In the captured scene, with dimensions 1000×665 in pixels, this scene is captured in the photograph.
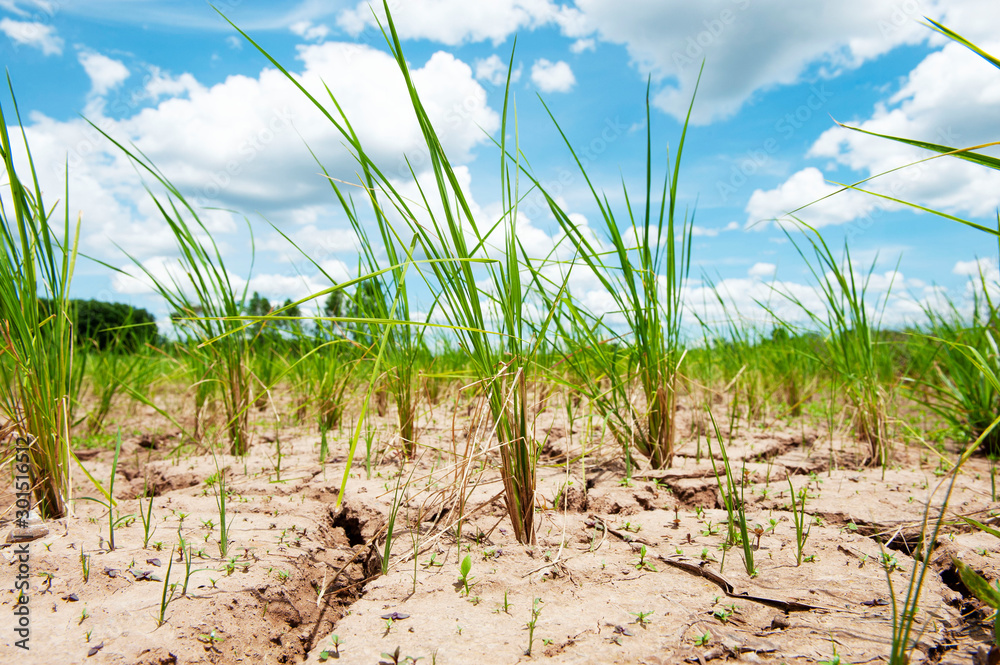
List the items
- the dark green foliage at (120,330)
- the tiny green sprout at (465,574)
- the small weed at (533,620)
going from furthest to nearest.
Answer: the dark green foliage at (120,330)
the tiny green sprout at (465,574)
the small weed at (533,620)

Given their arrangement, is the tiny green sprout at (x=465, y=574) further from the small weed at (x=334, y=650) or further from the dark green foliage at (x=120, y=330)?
the dark green foliage at (x=120, y=330)

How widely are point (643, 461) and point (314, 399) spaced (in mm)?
1809

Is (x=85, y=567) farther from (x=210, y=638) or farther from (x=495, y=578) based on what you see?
(x=495, y=578)

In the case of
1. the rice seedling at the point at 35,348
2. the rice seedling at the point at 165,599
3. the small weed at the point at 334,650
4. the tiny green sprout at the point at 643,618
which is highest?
the rice seedling at the point at 35,348

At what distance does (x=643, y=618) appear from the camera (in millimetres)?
1186

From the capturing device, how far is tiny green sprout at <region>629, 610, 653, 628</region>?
1.17 metres

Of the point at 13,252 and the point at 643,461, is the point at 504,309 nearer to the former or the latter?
the point at 643,461

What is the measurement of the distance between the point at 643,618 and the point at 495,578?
368mm

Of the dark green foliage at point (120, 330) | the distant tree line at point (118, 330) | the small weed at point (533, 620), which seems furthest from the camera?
the dark green foliage at point (120, 330)

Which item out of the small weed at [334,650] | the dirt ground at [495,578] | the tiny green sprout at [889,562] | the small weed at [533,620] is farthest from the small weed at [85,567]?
the tiny green sprout at [889,562]

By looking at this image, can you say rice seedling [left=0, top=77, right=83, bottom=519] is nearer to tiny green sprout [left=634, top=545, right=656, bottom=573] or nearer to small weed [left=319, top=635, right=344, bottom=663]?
small weed [left=319, top=635, right=344, bottom=663]

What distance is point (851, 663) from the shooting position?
1.05 meters

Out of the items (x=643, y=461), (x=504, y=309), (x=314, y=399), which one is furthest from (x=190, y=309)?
(x=643, y=461)

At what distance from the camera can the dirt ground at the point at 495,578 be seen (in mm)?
1114
